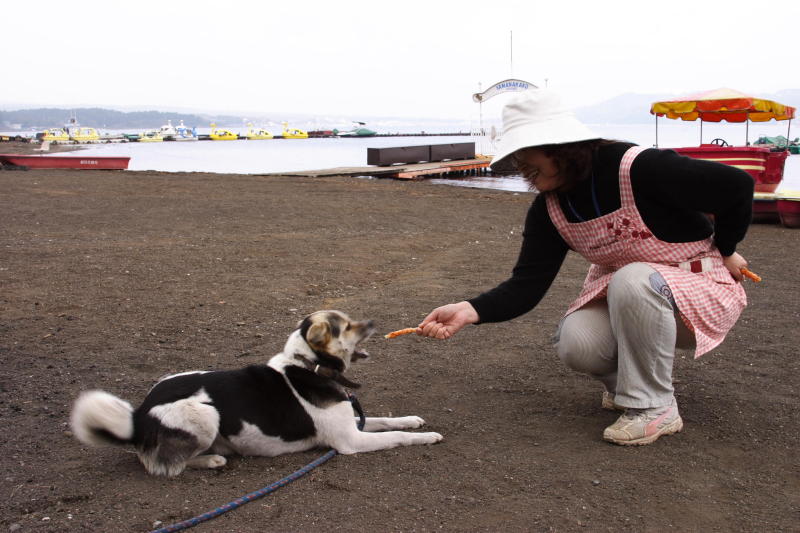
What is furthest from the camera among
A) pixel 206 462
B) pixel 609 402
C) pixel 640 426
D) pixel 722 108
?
pixel 722 108

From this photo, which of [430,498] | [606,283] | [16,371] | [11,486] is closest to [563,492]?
[430,498]

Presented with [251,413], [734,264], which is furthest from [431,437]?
[734,264]

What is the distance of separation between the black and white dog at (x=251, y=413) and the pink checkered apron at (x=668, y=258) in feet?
4.14

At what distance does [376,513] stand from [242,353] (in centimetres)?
246

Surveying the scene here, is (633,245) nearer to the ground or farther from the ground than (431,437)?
farther from the ground

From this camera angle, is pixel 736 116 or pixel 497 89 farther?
pixel 497 89

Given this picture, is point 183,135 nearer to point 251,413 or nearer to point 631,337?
point 251,413

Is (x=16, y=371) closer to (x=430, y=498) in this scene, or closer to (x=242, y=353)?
(x=242, y=353)

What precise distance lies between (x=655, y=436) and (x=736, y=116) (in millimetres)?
17106

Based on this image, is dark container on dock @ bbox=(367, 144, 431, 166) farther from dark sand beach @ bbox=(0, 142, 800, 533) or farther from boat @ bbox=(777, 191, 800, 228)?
dark sand beach @ bbox=(0, 142, 800, 533)

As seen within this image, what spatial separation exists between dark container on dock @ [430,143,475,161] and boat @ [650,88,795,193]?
18.9m

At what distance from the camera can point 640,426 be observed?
3.58 metres

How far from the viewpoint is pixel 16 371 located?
466 centimetres

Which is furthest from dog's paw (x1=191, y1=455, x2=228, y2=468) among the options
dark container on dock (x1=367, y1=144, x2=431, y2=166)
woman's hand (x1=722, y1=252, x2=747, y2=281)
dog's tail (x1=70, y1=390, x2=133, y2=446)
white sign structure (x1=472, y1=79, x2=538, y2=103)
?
white sign structure (x1=472, y1=79, x2=538, y2=103)
